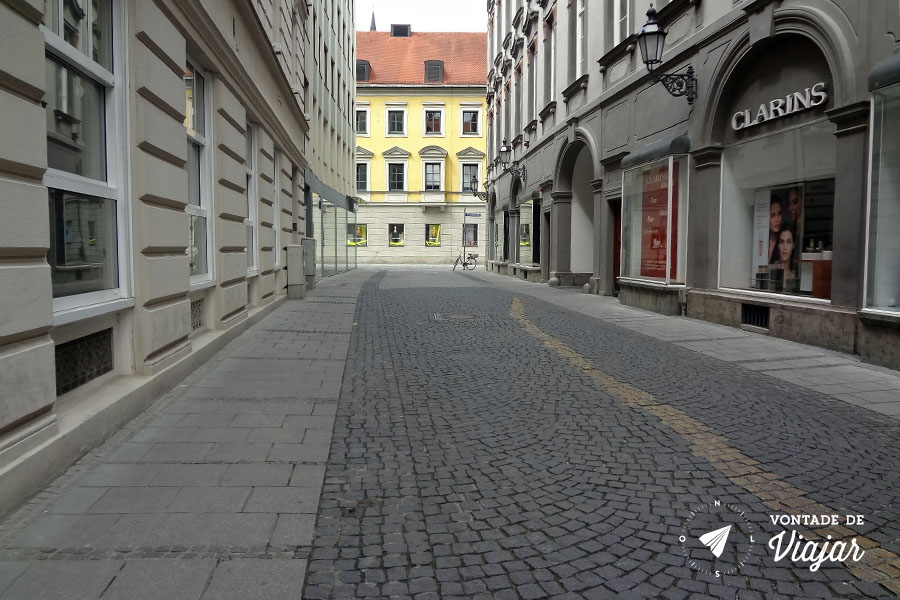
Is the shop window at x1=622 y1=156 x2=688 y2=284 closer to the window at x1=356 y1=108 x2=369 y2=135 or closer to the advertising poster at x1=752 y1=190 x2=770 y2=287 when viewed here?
the advertising poster at x1=752 y1=190 x2=770 y2=287

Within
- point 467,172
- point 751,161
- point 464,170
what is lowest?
point 751,161

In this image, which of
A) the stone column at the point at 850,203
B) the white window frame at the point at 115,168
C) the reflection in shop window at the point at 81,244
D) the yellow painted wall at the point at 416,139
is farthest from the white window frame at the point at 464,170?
the reflection in shop window at the point at 81,244

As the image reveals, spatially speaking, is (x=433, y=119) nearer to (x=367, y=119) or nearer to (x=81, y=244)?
(x=367, y=119)

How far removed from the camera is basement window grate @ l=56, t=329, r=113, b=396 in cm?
443

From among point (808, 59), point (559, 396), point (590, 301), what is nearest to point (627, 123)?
point (590, 301)

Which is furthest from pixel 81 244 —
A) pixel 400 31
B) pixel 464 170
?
pixel 400 31

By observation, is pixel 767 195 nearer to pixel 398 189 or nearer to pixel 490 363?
pixel 490 363

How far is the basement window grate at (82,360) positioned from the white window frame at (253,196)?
6.38 metres

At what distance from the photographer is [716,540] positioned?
3162mm

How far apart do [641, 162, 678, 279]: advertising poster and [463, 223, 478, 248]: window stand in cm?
3690

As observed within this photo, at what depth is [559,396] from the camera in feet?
19.9

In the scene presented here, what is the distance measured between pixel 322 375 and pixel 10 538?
13.1ft

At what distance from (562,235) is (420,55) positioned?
39.7 metres

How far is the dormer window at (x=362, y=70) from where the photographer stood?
52719 millimetres
